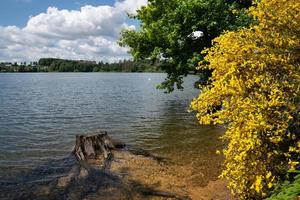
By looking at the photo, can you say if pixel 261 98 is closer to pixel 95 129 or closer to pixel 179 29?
pixel 179 29

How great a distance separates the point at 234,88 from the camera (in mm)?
10883

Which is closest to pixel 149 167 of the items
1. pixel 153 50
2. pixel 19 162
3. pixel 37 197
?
pixel 37 197

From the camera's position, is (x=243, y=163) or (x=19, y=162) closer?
(x=243, y=163)

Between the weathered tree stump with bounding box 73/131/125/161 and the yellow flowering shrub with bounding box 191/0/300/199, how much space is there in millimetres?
9142

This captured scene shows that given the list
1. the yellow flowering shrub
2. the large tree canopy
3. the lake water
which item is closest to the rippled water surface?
the lake water

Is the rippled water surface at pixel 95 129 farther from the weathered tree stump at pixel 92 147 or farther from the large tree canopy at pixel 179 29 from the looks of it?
the large tree canopy at pixel 179 29

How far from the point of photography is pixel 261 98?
10453mm

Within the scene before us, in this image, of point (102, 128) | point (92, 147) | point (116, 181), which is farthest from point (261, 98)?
point (102, 128)

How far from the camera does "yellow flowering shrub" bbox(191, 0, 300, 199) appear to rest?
33.7 ft

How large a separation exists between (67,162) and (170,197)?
7.16 m

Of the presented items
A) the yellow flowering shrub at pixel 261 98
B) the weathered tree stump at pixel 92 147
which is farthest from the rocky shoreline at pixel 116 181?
the yellow flowering shrub at pixel 261 98

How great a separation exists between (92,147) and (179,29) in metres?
11.6

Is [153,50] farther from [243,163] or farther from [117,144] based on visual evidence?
[243,163]

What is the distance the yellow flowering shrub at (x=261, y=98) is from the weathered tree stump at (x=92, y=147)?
30.0 feet
